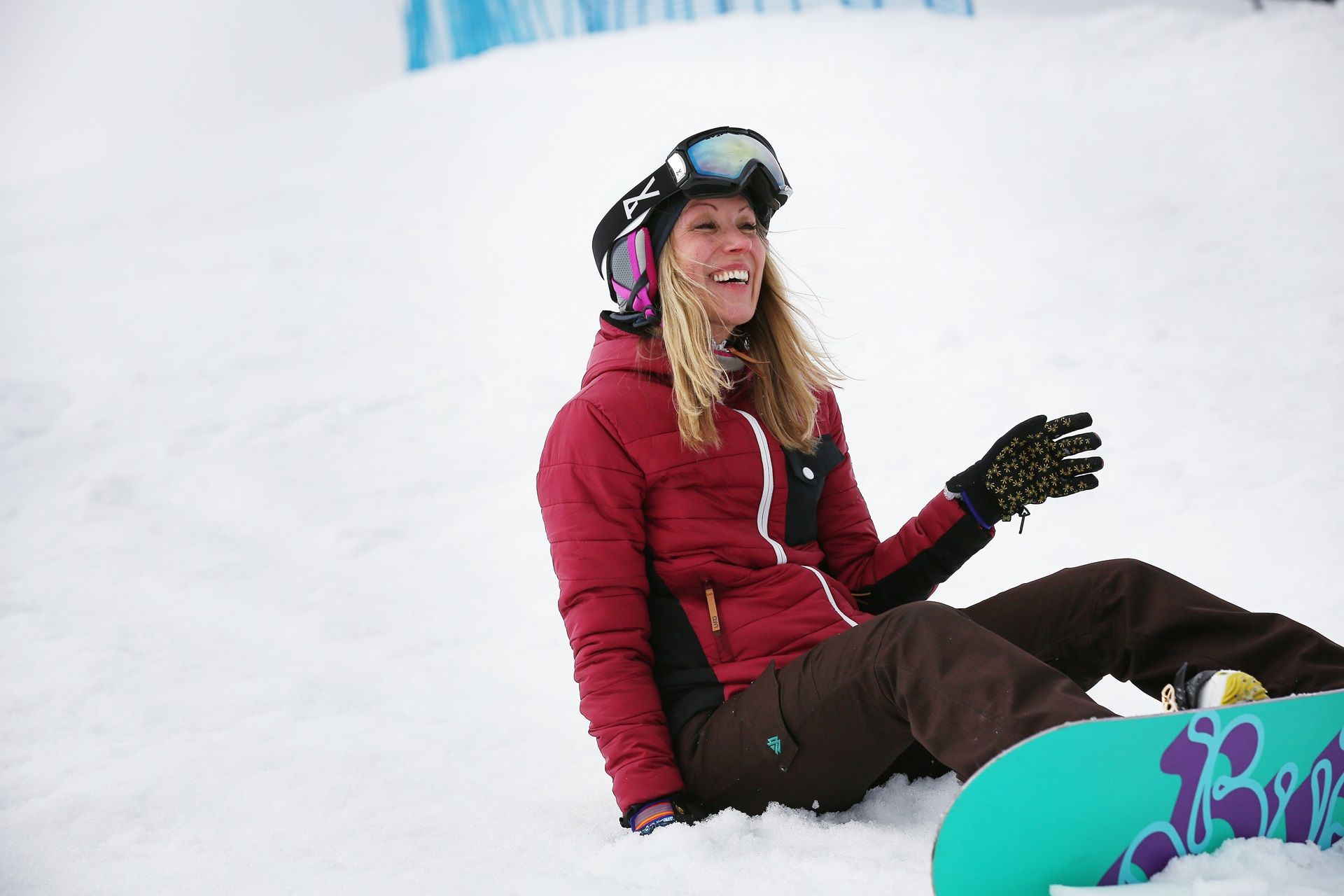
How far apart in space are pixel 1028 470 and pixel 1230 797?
3.03 ft

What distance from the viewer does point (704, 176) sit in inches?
90.0

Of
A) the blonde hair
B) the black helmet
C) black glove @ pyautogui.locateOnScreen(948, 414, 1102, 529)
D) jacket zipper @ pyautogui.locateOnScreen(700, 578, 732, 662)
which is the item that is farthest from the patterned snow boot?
the black helmet

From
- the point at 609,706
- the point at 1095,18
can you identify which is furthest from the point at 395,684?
the point at 1095,18

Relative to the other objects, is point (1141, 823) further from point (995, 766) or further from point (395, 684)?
point (395, 684)

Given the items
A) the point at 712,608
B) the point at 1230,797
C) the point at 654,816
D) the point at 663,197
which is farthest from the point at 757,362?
the point at 1230,797

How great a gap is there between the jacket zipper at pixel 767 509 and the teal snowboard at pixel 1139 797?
30.8 inches

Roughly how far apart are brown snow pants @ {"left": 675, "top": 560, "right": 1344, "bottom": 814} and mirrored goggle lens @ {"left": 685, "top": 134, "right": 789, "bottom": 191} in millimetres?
1064

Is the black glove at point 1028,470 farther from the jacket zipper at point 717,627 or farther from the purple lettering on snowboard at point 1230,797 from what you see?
the purple lettering on snowboard at point 1230,797

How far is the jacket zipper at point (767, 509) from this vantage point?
7.23 feet

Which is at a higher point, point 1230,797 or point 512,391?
point 1230,797

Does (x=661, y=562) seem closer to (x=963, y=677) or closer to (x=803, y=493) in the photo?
(x=803, y=493)

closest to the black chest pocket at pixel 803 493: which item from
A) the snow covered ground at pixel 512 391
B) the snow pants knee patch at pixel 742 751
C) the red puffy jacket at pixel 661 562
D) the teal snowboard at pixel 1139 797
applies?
the red puffy jacket at pixel 661 562

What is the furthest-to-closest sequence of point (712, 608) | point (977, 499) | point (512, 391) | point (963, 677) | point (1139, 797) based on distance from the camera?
point (512, 391)
point (977, 499)
point (712, 608)
point (963, 677)
point (1139, 797)

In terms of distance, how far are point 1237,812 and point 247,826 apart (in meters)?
2.10
